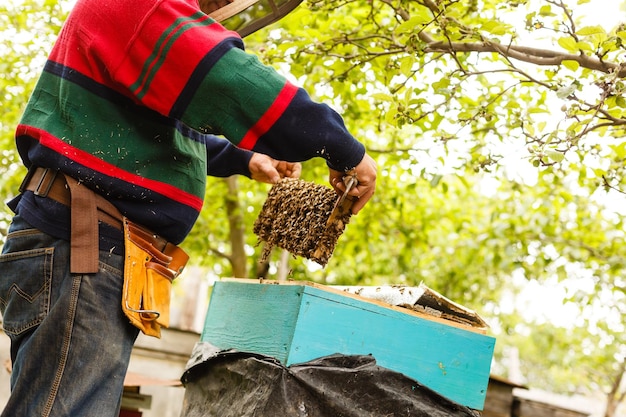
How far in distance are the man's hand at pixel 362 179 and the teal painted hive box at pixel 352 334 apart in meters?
0.32

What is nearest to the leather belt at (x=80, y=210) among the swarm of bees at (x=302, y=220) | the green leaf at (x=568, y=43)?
the swarm of bees at (x=302, y=220)

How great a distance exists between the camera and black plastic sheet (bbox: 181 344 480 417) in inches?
75.4

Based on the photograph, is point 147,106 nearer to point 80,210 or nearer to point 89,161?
point 89,161

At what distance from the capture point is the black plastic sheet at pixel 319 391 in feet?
6.28

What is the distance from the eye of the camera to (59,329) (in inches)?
63.9

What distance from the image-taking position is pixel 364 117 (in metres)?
4.96

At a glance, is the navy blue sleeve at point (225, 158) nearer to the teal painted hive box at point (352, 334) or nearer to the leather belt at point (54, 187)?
the teal painted hive box at point (352, 334)

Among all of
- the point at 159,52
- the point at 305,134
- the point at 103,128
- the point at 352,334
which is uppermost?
the point at 159,52

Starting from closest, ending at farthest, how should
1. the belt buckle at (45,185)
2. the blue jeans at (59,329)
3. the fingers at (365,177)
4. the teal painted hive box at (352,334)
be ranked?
the blue jeans at (59,329) < the belt buckle at (45,185) < the fingers at (365,177) < the teal painted hive box at (352,334)

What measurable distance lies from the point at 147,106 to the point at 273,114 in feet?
1.19

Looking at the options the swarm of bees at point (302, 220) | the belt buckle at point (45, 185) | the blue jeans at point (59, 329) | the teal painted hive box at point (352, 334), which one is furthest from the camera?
the swarm of bees at point (302, 220)

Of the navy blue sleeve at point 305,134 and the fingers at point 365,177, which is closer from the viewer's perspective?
the navy blue sleeve at point 305,134

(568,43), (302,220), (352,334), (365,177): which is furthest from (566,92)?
(352,334)

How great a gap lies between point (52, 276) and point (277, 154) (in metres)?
0.69
